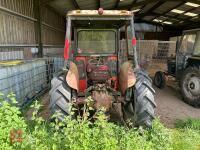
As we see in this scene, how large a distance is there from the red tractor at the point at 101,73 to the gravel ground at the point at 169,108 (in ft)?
2.66

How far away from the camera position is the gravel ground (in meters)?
6.16

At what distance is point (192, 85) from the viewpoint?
7.77m

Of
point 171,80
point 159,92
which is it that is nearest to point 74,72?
point 159,92

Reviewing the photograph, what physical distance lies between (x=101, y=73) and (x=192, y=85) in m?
3.80

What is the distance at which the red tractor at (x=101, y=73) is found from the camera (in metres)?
4.63

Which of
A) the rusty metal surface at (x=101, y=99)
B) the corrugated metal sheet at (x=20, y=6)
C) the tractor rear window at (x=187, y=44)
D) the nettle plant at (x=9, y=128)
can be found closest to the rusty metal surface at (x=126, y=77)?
the rusty metal surface at (x=101, y=99)

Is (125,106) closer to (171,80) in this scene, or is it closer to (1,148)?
(1,148)

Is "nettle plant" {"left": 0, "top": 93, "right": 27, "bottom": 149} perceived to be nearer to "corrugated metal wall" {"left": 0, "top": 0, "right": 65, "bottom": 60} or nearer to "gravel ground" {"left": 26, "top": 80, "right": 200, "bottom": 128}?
"gravel ground" {"left": 26, "top": 80, "right": 200, "bottom": 128}

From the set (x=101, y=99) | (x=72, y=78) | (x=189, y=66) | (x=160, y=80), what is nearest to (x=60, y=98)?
(x=72, y=78)

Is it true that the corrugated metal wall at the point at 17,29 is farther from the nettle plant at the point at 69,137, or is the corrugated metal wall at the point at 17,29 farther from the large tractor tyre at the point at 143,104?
the nettle plant at the point at 69,137

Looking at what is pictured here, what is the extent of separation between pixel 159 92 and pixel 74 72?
17.0 feet

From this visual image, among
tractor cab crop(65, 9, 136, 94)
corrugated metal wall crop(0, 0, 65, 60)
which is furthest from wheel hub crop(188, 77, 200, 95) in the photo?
corrugated metal wall crop(0, 0, 65, 60)

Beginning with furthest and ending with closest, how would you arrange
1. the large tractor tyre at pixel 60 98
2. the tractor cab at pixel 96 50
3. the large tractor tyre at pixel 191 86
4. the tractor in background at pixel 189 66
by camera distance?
the tractor in background at pixel 189 66 → the large tractor tyre at pixel 191 86 → the tractor cab at pixel 96 50 → the large tractor tyre at pixel 60 98

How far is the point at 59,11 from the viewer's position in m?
16.8
